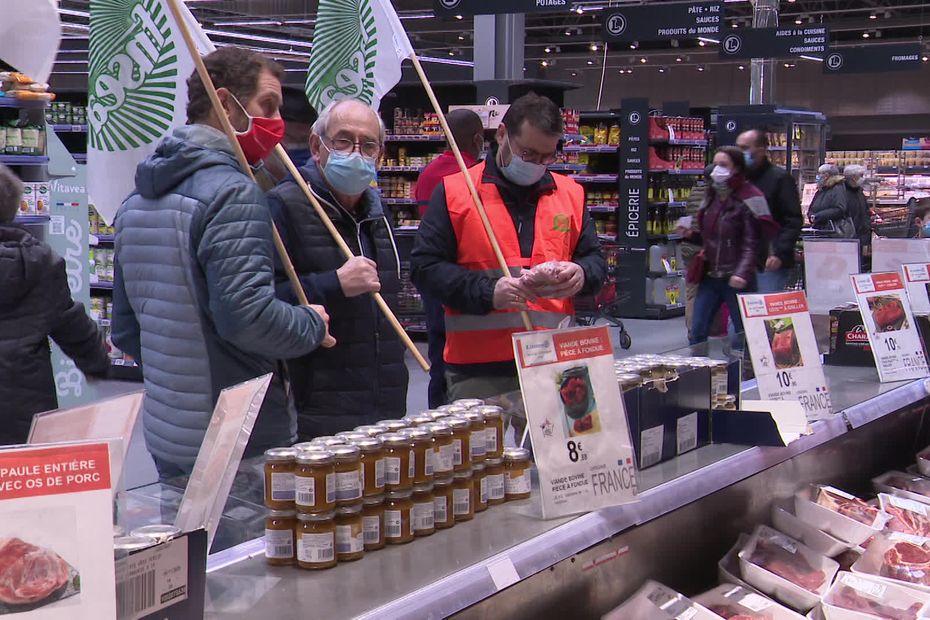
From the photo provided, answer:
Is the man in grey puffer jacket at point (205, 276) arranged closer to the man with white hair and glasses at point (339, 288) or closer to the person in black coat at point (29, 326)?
the man with white hair and glasses at point (339, 288)

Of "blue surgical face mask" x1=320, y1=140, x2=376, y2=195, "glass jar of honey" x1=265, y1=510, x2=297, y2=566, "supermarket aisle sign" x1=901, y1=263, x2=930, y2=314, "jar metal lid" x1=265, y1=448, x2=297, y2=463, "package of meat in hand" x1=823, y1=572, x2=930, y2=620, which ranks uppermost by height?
"blue surgical face mask" x1=320, y1=140, x2=376, y2=195

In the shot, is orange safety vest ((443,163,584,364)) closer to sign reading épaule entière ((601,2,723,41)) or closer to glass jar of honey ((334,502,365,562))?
glass jar of honey ((334,502,365,562))

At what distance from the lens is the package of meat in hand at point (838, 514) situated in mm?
2645

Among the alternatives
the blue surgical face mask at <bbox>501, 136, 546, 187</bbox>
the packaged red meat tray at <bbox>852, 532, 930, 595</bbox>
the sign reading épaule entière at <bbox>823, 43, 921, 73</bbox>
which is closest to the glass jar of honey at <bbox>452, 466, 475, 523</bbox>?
the packaged red meat tray at <bbox>852, 532, 930, 595</bbox>

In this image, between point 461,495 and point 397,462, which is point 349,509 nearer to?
point 397,462

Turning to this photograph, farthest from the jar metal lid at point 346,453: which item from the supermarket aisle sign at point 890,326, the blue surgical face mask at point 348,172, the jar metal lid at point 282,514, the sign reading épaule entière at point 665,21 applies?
the sign reading épaule entière at point 665,21

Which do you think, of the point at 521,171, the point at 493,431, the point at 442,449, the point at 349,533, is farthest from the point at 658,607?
the point at 521,171

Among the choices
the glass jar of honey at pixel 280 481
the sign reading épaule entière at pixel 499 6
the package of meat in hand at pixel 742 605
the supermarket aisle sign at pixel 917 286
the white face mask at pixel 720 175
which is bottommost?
the package of meat in hand at pixel 742 605

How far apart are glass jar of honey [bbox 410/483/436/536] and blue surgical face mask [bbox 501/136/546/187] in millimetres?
1620

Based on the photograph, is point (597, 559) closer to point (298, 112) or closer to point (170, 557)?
point (170, 557)

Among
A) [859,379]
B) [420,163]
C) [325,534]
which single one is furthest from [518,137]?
[420,163]

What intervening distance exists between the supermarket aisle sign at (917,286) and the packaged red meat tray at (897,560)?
4.61 feet

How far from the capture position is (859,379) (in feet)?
11.4

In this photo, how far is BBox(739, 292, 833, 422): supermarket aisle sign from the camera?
106 inches
